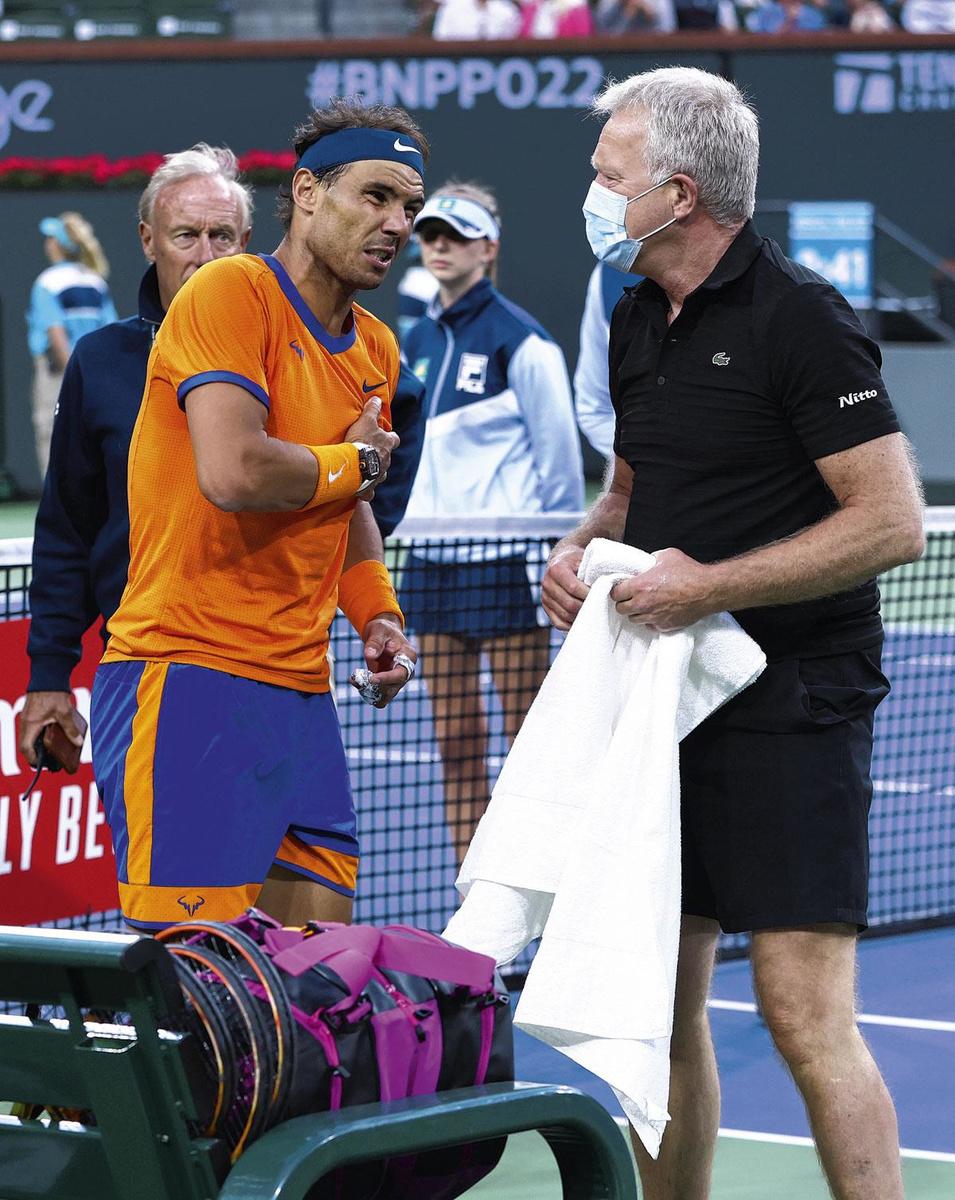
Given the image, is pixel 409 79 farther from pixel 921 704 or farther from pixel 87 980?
pixel 87 980

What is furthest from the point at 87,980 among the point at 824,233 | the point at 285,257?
the point at 824,233

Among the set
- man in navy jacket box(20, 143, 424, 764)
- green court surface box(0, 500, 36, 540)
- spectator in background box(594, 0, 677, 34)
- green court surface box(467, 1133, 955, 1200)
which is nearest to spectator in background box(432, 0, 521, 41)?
spectator in background box(594, 0, 677, 34)

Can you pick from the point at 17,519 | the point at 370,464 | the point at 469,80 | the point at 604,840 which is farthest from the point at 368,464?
the point at 469,80

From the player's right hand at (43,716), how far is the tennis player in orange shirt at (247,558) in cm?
35

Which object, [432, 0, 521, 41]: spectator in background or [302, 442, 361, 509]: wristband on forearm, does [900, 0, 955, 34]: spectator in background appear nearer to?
[432, 0, 521, 41]: spectator in background

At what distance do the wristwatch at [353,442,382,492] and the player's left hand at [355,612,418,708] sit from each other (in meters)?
0.36

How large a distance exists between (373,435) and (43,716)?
2.97ft

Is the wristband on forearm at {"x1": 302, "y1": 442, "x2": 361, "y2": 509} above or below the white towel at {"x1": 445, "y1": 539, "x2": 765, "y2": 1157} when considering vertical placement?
above

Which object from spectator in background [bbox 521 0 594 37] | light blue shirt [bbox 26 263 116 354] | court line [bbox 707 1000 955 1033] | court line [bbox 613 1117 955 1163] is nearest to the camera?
court line [bbox 613 1117 955 1163]

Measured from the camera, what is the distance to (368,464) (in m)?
3.50

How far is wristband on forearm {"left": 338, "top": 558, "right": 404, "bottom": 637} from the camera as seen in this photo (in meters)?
3.86

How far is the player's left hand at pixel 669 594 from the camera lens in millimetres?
3217

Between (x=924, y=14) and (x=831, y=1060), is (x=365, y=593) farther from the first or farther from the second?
(x=924, y=14)

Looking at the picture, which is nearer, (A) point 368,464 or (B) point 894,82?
(A) point 368,464
